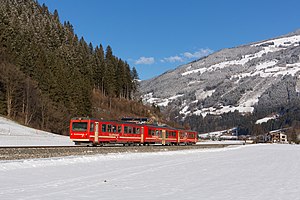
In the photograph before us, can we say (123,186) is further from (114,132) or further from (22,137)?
(22,137)

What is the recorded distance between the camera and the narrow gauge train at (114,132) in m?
38.5

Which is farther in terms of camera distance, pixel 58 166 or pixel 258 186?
pixel 58 166

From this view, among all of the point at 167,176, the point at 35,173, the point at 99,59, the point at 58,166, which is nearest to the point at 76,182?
the point at 35,173

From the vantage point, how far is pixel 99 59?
108 m

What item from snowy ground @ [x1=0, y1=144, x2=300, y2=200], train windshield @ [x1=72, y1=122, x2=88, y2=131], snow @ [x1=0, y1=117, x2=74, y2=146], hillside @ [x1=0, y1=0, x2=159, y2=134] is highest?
hillside @ [x1=0, y1=0, x2=159, y2=134]

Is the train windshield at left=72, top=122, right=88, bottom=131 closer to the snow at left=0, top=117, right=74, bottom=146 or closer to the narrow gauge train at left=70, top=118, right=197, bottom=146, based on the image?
the narrow gauge train at left=70, top=118, right=197, bottom=146

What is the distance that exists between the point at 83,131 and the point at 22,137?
40.4ft

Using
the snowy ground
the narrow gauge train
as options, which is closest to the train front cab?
the narrow gauge train

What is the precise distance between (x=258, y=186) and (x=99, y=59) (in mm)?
96727

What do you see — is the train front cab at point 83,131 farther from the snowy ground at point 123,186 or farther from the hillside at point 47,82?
the hillside at point 47,82

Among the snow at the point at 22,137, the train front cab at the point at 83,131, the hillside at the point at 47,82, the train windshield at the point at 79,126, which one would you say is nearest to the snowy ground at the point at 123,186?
the train front cab at the point at 83,131

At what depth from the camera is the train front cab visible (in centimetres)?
3822

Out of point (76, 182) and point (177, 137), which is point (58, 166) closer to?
point (76, 182)

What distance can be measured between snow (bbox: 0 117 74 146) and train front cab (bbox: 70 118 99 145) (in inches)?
305
